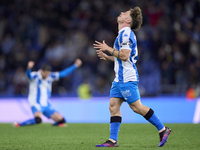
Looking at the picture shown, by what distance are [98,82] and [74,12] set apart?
3890mm

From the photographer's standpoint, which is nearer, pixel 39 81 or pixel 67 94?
pixel 39 81

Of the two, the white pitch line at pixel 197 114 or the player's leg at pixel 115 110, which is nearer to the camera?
the player's leg at pixel 115 110

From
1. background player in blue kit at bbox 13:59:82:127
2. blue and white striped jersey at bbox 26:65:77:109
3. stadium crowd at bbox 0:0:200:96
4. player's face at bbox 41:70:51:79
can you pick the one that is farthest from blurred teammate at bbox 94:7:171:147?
stadium crowd at bbox 0:0:200:96

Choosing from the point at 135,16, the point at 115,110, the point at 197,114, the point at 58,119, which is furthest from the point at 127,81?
the point at 197,114

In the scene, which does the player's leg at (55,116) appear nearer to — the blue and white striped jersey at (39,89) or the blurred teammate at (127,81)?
the blue and white striped jersey at (39,89)

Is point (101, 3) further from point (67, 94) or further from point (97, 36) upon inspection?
point (67, 94)

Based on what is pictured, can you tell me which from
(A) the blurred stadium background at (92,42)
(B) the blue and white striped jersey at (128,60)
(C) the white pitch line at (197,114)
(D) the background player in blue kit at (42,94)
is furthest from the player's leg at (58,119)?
(B) the blue and white striped jersey at (128,60)

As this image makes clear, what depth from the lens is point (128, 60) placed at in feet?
18.2

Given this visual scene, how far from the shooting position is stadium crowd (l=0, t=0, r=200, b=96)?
1302cm

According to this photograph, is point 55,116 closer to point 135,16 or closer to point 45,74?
point 45,74

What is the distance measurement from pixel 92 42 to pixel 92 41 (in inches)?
3.5

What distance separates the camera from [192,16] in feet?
47.6

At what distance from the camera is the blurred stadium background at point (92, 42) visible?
12.9m

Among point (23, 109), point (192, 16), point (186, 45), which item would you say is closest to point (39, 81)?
point (23, 109)
